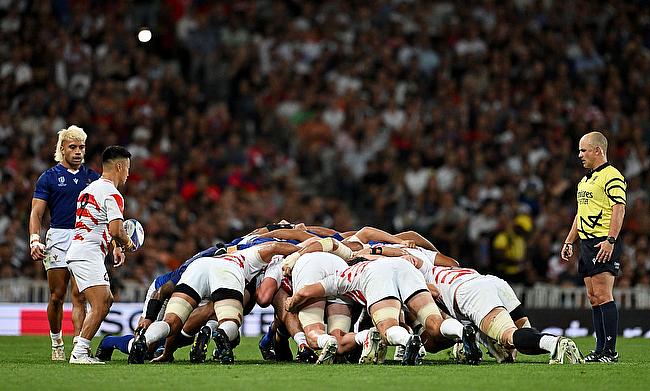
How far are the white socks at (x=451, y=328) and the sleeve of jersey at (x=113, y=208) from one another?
10.1 feet

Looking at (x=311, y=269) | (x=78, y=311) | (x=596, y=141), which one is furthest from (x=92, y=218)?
(x=596, y=141)

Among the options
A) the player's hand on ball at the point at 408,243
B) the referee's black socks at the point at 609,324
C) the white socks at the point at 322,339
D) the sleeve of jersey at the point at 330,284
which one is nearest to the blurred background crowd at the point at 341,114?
the player's hand on ball at the point at 408,243

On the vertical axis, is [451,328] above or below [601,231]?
below

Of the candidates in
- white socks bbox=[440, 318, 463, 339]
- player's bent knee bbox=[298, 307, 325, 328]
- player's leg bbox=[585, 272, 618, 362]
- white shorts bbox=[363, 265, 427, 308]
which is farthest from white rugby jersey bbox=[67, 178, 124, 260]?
player's leg bbox=[585, 272, 618, 362]

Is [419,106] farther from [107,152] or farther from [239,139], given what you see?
[107,152]

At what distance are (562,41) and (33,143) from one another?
10.2 m

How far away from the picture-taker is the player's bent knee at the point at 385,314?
10.9m

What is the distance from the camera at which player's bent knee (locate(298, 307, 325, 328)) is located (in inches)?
450

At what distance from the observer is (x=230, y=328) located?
1129 centimetres

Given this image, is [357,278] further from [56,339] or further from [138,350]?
[56,339]

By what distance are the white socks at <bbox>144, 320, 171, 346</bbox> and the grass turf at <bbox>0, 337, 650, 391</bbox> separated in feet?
1.07

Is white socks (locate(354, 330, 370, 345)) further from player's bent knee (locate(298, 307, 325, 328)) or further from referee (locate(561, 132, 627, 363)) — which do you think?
referee (locate(561, 132, 627, 363))

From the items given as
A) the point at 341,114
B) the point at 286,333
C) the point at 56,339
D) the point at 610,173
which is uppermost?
the point at 341,114

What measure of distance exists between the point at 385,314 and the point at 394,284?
0.39m
